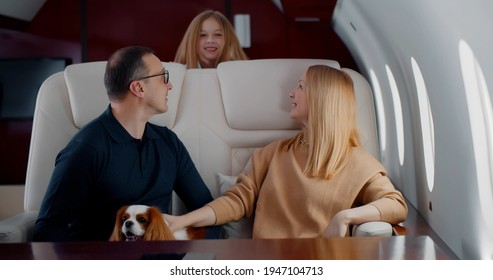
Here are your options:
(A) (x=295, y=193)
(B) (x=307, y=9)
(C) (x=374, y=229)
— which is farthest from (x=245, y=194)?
(B) (x=307, y=9)

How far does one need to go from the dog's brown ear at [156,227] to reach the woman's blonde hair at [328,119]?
0.33m

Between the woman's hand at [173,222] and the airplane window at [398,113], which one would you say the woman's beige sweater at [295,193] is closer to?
the woman's hand at [173,222]

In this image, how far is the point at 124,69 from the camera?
145 centimetres

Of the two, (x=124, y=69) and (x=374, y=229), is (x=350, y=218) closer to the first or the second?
(x=374, y=229)

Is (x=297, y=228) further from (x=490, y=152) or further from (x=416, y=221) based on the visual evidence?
(x=416, y=221)

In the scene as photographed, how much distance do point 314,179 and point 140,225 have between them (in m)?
0.37

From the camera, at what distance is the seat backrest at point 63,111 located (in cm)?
159

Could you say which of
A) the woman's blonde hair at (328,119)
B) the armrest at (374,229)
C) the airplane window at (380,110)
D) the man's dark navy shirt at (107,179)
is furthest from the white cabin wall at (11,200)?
the airplane window at (380,110)

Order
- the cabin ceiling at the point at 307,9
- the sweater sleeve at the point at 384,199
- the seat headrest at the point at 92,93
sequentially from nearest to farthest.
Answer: the sweater sleeve at the point at 384,199, the seat headrest at the point at 92,93, the cabin ceiling at the point at 307,9

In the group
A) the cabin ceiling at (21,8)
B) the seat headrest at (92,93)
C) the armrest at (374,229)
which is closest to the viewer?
the armrest at (374,229)

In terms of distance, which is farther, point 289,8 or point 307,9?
point 289,8

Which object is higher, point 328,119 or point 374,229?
point 328,119

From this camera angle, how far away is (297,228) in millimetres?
1504

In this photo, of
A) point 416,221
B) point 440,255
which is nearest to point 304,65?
point 440,255
